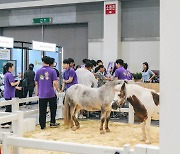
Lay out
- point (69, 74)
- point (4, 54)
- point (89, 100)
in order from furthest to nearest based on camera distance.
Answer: point (4, 54) → point (69, 74) → point (89, 100)

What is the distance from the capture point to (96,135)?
676 cm

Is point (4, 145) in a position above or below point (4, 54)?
below

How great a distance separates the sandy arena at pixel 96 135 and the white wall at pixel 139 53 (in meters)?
7.09

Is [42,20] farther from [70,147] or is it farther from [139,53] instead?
[70,147]

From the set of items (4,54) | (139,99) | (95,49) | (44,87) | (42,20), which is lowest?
(139,99)

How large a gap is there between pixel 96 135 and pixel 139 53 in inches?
342

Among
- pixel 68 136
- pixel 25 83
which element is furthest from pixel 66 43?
pixel 68 136

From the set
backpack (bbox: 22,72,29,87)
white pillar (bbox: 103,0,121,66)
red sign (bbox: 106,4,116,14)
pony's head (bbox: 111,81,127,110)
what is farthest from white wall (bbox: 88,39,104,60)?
pony's head (bbox: 111,81,127,110)

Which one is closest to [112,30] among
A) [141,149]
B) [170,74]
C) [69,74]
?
[69,74]

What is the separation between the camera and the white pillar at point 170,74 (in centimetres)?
137

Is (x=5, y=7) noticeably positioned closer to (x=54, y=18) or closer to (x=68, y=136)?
(x=54, y=18)

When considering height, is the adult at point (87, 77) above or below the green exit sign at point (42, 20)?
below

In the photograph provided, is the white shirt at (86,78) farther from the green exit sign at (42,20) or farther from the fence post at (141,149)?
the green exit sign at (42,20)

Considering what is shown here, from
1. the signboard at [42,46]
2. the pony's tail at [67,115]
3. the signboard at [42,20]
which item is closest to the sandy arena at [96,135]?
the pony's tail at [67,115]
